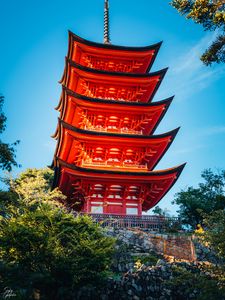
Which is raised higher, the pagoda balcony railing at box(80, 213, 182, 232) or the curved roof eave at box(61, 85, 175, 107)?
the curved roof eave at box(61, 85, 175, 107)

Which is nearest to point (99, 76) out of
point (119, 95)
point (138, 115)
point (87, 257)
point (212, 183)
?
point (119, 95)

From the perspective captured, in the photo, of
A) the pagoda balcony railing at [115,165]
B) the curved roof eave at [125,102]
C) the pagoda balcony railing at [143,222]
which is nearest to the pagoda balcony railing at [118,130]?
the curved roof eave at [125,102]

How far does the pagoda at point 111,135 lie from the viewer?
17078 millimetres

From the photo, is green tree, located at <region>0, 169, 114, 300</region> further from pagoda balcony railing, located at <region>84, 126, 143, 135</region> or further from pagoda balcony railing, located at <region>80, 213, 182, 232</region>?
pagoda balcony railing, located at <region>84, 126, 143, 135</region>

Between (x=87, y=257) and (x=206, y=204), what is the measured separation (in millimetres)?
17817

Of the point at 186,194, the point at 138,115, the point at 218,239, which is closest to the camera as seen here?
the point at 218,239

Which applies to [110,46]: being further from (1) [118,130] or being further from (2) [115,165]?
(2) [115,165]

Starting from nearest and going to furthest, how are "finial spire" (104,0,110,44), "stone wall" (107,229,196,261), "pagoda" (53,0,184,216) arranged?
"stone wall" (107,229,196,261) → "pagoda" (53,0,184,216) → "finial spire" (104,0,110,44)

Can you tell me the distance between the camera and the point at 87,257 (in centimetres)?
789

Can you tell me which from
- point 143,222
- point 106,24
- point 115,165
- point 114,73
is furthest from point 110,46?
point 143,222

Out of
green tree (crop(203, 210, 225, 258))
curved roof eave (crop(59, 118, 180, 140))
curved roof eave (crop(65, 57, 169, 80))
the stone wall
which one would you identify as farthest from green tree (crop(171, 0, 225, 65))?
curved roof eave (crop(65, 57, 169, 80))

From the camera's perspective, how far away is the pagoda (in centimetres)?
1708

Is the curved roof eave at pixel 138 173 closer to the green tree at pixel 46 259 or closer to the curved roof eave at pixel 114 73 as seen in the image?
the green tree at pixel 46 259

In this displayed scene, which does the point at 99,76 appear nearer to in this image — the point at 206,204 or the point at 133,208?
the point at 133,208
